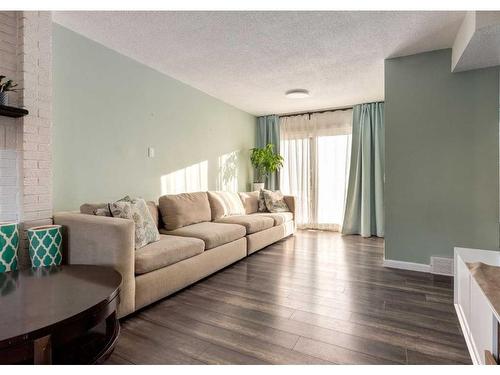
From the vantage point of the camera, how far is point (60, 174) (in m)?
2.41

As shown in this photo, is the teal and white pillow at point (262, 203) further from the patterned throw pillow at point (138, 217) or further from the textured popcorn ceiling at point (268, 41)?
the patterned throw pillow at point (138, 217)

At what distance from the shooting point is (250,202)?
473 cm

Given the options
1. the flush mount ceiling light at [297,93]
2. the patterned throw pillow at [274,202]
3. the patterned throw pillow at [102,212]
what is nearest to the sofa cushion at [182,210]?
the patterned throw pillow at [102,212]

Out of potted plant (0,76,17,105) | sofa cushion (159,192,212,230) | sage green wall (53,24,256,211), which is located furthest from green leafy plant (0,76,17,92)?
sofa cushion (159,192,212,230)

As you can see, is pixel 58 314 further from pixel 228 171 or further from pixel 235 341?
pixel 228 171

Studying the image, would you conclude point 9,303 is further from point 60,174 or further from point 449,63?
point 449,63

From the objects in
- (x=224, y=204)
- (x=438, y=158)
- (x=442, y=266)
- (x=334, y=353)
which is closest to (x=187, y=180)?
(x=224, y=204)

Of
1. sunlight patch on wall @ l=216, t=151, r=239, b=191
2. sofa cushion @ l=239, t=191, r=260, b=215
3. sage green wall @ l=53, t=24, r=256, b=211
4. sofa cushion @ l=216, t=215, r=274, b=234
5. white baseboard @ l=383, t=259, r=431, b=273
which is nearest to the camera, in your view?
sage green wall @ l=53, t=24, r=256, b=211

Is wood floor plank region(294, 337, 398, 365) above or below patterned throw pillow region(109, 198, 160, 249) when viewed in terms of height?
below

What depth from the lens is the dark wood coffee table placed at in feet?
3.51

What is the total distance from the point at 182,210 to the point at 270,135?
316 cm

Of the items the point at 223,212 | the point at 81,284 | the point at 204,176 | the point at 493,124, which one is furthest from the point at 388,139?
the point at 81,284

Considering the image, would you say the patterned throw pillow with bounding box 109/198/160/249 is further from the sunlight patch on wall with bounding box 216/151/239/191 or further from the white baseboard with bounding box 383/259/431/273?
the white baseboard with bounding box 383/259/431/273

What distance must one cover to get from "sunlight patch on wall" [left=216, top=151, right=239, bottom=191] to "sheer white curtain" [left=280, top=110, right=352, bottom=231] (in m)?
1.09
